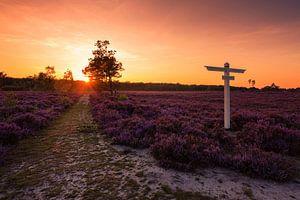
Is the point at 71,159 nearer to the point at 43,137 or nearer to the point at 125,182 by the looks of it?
the point at 125,182

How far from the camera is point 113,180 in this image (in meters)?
4.97

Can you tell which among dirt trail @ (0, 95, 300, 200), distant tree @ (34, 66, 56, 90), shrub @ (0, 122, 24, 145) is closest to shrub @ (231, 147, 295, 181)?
dirt trail @ (0, 95, 300, 200)

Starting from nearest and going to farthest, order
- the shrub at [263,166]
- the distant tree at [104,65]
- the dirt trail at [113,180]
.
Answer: the dirt trail at [113,180] < the shrub at [263,166] < the distant tree at [104,65]

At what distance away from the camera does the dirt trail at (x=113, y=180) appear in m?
4.37

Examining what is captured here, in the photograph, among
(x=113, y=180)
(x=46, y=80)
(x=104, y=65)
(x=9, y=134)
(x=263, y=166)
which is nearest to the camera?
(x=113, y=180)

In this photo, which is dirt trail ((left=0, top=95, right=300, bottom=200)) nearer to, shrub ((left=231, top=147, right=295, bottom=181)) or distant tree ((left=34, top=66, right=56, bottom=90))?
shrub ((left=231, top=147, right=295, bottom=181))

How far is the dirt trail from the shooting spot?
4367 millimetres

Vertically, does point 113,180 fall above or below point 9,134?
below

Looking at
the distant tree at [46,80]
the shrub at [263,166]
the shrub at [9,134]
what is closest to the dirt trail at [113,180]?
the shrub at [263,166]

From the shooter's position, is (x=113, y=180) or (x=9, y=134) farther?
(x=9, y=134)

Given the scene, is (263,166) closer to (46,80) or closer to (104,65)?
(104,65)

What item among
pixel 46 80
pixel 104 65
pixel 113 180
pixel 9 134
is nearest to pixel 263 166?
pixel 113 180

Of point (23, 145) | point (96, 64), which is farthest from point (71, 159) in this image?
point (96, 64)

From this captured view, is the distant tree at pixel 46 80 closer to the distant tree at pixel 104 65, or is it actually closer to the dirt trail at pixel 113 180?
the distant tree at pixel 104 65
